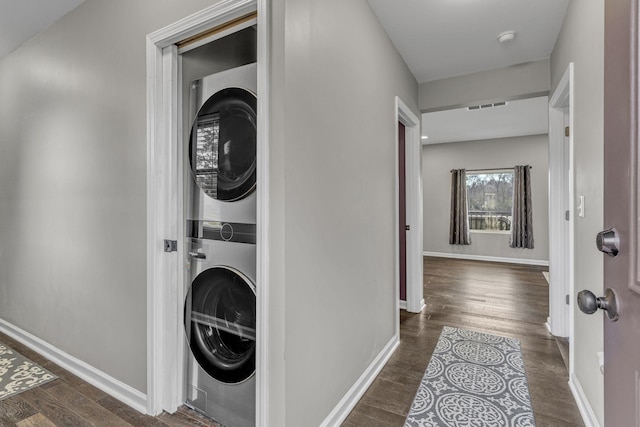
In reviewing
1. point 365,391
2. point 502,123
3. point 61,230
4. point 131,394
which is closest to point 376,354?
point 365,391

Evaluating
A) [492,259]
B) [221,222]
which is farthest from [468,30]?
[492,259]

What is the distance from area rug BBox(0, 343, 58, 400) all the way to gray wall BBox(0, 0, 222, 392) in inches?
7.4

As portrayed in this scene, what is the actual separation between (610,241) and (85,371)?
8.97 feet

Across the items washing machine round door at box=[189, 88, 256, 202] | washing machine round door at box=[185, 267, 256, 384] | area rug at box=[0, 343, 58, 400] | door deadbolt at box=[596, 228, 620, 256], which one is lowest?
area rug at box=[0, 343, 58, 400]

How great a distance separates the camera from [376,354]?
7.48ft

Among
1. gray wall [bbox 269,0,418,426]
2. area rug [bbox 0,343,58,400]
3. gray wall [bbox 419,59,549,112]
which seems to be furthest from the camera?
gray wall [bbox 419,59,549,112]

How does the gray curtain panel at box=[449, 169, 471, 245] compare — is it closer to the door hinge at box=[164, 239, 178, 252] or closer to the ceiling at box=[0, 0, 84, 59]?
the door hinge at box=[164, 239, 178, 252]

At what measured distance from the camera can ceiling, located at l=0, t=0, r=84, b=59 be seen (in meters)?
2.12

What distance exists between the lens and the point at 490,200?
22.4ft

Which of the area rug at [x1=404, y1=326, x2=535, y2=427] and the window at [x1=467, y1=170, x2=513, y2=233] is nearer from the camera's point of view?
the area rug at [x1=404, y1=326, x2=535, y2=427]

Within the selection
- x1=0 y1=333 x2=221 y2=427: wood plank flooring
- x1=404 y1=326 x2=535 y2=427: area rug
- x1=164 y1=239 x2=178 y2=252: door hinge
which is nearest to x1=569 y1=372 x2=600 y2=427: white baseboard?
x1=404 y1=326 x2=535 y2=427: area rug

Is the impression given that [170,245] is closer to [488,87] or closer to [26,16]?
[26,16]

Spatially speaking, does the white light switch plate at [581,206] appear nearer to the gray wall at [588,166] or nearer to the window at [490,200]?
the gray wall at [588,166]

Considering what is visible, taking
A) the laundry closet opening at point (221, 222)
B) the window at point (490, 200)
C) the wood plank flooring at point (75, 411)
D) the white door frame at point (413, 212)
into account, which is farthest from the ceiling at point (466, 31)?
the window at point (490, 200)
